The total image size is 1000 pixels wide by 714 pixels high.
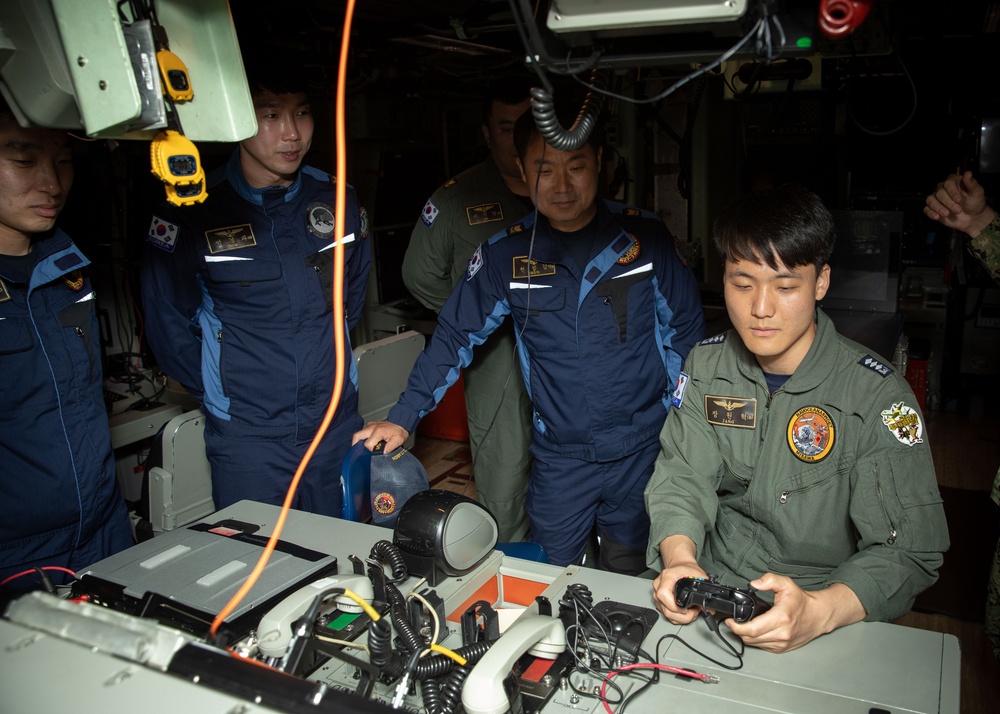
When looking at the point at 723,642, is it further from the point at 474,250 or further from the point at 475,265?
the point at 474,250

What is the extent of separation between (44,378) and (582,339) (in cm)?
160

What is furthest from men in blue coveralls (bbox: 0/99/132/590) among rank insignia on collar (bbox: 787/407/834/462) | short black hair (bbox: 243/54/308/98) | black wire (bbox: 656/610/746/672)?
rank insignia on collar (bbox: 787/407/834/462)

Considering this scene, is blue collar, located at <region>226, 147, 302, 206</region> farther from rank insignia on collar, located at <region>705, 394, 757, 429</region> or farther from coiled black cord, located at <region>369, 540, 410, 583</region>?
rank insignia on collar, located at <region>705, 394, 757, 429</region>

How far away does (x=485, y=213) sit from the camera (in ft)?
10.8

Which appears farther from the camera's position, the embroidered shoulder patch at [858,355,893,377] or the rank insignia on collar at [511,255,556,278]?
the rank insignia on collar at [511,255,556,278]

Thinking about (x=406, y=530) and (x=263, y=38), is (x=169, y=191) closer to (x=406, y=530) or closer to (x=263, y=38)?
(x=406, y=530)

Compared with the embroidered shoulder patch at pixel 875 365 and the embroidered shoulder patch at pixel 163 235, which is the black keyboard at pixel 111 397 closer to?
the embroidered shoulder patch at pixel 163 235

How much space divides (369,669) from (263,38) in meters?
3.06

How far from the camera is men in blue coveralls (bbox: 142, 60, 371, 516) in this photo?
2643 millimetres

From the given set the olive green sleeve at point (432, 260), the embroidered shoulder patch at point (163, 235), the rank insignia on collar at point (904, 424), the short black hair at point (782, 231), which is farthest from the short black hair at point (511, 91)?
the rank insignia on collar at point (904, 424)

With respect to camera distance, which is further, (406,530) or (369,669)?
(406,530)

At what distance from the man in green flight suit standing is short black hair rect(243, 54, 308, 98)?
931mm

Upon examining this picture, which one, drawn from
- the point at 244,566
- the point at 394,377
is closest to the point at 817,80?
the point at 394,377

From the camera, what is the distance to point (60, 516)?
2295mm
